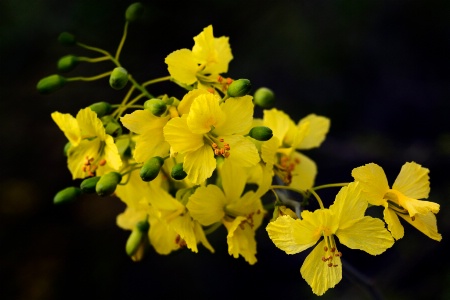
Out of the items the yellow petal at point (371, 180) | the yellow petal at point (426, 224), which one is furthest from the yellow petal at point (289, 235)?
the yellow petal at point (426, 224)

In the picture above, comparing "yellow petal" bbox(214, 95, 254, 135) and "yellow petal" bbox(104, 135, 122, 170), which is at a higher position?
"yellow petal" bbox(214, 95, 254, 135)

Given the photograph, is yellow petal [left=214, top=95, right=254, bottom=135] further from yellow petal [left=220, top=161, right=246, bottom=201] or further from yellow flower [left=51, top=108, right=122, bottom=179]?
yellow flower [left=51, top=108, right=122, bottom=179]

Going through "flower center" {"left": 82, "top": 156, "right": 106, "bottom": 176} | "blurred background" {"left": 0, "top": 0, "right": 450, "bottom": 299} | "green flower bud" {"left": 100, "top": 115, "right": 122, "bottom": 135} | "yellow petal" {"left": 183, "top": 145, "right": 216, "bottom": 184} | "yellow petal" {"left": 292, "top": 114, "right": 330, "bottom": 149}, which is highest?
"yellow petal" {"left": 183, "top": 145, "right": 216, "bottom": 184}

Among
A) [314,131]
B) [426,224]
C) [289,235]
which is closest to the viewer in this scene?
[289,235]

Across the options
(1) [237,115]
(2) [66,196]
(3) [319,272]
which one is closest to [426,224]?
(3) [319,272]

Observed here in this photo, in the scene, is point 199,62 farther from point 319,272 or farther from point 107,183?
point 319,272

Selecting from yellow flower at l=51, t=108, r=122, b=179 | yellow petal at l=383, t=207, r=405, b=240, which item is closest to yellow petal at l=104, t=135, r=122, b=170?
yellow flower at l=51, t=108, r=122, b=179

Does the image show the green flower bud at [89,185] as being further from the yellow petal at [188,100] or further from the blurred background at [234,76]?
the blurred background at [234,76]

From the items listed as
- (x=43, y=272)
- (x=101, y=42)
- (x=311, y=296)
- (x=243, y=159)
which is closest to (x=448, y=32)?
(x=311, y=296)
